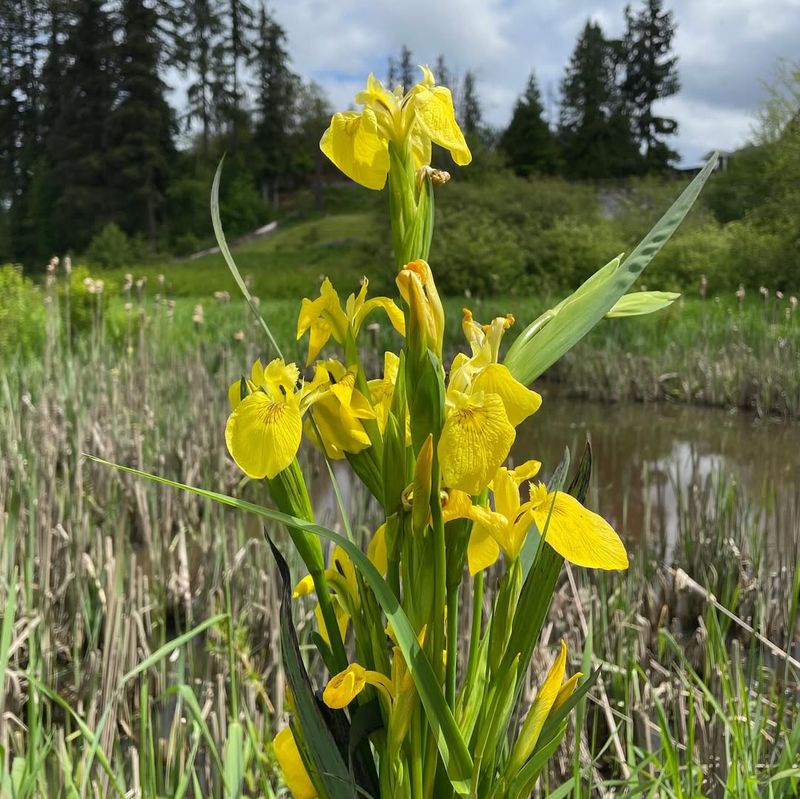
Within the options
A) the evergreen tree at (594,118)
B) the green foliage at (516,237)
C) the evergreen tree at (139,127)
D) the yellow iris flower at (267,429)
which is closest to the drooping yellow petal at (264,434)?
the yellow iris flower at (267,429)

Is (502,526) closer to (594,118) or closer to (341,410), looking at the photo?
(341,410)

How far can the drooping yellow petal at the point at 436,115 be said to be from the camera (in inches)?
24.1

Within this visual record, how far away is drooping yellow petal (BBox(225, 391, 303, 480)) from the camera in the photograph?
55 cm

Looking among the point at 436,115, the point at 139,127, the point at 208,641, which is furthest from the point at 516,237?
the point at 139,127

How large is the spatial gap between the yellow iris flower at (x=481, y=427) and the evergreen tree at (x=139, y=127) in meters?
29.9

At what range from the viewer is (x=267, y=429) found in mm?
558

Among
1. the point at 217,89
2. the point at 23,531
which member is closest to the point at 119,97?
the point at 217,89

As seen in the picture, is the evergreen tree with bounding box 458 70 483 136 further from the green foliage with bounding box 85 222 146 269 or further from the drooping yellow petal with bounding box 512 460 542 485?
the drooping yellow petal with bounding box 512 460 542 485

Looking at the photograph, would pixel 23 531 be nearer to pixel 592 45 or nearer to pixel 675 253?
pixel 675 253

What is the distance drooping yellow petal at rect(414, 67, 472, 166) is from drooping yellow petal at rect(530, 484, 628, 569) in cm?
31

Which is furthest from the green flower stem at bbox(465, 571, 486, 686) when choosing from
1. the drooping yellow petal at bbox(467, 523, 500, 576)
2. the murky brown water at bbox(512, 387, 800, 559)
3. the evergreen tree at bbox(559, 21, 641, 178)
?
the evergreen tree at bbox(559, 21, 641, 178)

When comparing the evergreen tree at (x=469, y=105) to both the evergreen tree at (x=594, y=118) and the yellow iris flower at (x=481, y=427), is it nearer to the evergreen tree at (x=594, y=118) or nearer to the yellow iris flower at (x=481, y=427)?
the evergreen tree at (x=594, y=118)

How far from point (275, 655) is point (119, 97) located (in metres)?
32.6

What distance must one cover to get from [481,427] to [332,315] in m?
0.20
